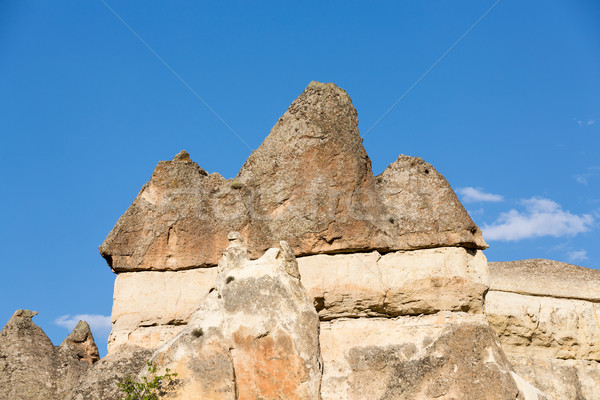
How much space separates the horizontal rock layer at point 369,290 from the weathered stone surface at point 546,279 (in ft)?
4.01

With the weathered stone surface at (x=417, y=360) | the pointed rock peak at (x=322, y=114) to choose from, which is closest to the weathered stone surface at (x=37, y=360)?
the weathered stone surface at (x=417, y=360)

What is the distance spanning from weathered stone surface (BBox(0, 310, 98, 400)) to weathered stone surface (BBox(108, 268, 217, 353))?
1.03m

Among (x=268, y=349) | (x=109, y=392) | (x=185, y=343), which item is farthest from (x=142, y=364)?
(x=268, y=349)

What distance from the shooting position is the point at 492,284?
1158cm

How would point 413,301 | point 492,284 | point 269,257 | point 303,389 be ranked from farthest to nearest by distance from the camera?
point 492,284, point 413,301, point 269,257, point 303,389

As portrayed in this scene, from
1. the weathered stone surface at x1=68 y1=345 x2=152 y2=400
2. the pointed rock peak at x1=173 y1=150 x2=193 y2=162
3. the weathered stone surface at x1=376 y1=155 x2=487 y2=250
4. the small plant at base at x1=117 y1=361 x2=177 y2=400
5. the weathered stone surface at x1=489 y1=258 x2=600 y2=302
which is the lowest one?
the small plant at base at x1=117 y1=361 x2=177 y2=400

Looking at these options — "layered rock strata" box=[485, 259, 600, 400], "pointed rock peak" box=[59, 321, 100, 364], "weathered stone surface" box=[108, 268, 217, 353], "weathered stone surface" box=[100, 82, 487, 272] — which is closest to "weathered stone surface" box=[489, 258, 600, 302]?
"layered rock strata" box=[485, 259, 600, 400]

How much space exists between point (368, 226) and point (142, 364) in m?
3.65

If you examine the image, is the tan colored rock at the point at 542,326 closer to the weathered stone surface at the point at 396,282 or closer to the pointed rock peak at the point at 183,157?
the weathered stone surface at the point at 396,282

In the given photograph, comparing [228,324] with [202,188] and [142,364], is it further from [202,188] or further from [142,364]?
[202,188]

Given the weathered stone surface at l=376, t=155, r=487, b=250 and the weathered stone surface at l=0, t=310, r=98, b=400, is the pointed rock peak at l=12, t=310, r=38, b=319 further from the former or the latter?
the weathered stone surface at l=376, t=155, r=487, b=250

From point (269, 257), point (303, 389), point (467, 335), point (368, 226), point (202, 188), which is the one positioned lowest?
point (303, 389)

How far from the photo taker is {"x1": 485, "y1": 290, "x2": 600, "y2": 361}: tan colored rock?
1120cm

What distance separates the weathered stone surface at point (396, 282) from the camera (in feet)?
33.7
